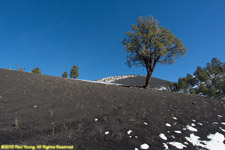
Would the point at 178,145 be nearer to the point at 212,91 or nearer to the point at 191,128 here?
the point at 191,128

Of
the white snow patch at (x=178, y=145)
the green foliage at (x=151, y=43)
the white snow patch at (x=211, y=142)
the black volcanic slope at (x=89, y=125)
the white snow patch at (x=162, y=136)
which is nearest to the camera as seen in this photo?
the black volcanic slope at (x=89, y=125)

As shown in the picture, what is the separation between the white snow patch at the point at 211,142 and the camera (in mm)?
3920

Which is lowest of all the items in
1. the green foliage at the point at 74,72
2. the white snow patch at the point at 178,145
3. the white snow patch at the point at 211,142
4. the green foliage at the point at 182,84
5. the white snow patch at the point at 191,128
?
the white snow patch at the point at 211,142

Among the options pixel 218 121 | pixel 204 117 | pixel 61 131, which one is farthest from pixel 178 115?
pixel 61 131

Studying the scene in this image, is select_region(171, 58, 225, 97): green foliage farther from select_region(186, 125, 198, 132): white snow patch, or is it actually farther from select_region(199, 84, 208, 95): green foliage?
select_region(186, 125, 198, 132): white snow patch

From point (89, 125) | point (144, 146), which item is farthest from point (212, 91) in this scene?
point (89, 125)

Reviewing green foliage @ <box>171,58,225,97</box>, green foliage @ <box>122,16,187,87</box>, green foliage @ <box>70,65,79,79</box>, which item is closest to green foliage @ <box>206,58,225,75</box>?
green foliage @ <box>171,58,225,97</box>

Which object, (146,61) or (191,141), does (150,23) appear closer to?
(146,61)

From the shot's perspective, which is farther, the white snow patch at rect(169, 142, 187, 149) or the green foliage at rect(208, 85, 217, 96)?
the green foliage at rect(208, 85, 217, 96)

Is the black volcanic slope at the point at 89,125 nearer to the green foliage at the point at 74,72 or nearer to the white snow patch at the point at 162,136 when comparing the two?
the white snow patch at the point at 162,136

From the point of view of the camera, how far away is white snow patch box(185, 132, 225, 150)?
392 cm

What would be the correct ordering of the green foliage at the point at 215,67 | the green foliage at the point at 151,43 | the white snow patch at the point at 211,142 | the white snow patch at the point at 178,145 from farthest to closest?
the green foliage at the point at 215,67 < the green foliage at the point at 151,43 < the white snow patch at the point at 211,142 < the white snow patch at the point at 178,145

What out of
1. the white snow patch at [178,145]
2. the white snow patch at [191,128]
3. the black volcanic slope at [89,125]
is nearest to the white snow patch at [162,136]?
the black volcanic slope at [89,125]

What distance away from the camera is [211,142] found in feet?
13.8
